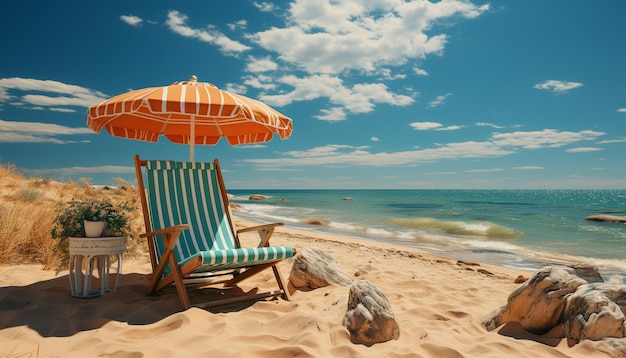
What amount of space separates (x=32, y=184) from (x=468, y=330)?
13883mm

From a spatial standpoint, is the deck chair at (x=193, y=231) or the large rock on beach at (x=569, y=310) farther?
the deck chair at (x=193, y=231)

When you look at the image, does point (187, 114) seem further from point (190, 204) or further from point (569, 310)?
point (569, 310)

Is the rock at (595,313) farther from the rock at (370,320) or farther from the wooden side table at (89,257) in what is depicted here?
the wooden side table at (89,257)

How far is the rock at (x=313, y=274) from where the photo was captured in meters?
3.88

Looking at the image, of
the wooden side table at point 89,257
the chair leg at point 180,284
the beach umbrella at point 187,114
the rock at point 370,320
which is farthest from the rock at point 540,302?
the wooden side table at point 89,257

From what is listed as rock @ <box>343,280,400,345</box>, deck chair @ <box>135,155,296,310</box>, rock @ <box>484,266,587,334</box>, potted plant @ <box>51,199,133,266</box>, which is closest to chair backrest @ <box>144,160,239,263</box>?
deck chair @ <box>135,155,296,310</box>

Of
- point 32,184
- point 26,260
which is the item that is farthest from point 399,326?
point 32,184

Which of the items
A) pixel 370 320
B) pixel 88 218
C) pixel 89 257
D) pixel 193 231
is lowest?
pixel 370 320

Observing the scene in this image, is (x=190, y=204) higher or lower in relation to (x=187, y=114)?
lower

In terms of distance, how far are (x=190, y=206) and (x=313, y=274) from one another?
55.9 inches

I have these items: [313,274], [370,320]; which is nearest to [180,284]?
[313,274]

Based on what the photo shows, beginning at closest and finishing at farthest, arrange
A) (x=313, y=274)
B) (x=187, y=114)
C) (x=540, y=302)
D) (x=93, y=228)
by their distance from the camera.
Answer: (x=540, y=302), (x=93, y=228), (x=187, y=114), (x=313, y=274)

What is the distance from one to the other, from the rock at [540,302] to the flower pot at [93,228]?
324 cm

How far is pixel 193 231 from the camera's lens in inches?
150
